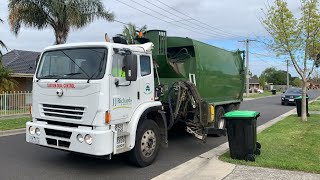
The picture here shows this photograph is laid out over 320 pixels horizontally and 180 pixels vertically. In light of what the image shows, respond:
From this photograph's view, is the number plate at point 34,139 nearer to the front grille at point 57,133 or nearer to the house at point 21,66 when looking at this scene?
the front grille at point 57,133

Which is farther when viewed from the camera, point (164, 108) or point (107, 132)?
point (164, 108)

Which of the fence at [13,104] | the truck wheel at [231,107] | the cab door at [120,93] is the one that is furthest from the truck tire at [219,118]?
the fence at [13,104]

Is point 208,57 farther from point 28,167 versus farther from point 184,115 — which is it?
point 28,167

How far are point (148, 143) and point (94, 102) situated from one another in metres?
1.70

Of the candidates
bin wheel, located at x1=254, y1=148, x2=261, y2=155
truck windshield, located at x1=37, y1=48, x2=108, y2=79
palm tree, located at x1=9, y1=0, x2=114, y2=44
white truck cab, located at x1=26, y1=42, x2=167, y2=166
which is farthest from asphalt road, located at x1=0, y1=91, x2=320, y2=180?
palm tree, located at x1=9, y1=0, x2=114, y2=44

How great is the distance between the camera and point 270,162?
7023 mm

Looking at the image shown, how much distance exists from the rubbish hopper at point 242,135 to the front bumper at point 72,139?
2759 mm

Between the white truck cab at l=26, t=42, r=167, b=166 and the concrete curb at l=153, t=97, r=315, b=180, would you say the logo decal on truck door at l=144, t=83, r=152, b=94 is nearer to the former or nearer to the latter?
the white truck cab at l=26, t=42, r=167, b=166

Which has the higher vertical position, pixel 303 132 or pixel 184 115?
pixel 184 115

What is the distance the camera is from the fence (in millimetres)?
17578

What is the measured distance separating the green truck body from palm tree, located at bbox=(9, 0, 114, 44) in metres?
12.8

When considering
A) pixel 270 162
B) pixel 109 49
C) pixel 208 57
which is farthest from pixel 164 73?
pixel 270 162

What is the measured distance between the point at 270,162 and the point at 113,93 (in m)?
3.52

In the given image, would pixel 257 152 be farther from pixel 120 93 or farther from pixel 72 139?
pixel 72 139
